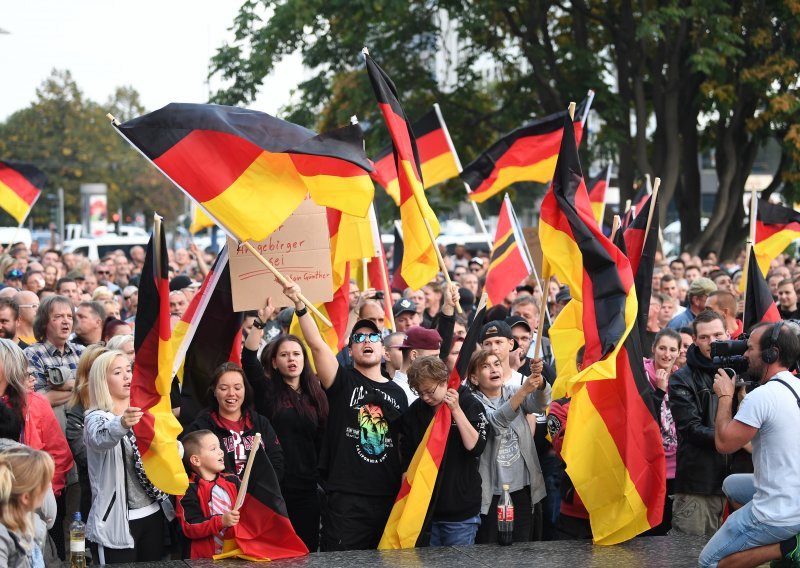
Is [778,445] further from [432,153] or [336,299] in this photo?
[432,153]

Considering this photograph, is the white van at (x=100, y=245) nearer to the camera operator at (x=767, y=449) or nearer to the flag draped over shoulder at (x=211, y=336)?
the flag draped over shoulder at (x=211, y=336)

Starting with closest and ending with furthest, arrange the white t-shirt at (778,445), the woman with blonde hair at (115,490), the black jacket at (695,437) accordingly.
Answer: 1. the white t-shirt at (778,445)
2. the woman with blonde hair at (115,490)
3. the black jacket at (695,437)

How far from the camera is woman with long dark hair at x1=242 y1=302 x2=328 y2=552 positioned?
7.65m

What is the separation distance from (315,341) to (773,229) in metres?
7.64

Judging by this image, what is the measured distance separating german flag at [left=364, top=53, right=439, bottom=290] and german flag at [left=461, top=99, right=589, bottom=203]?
311cm

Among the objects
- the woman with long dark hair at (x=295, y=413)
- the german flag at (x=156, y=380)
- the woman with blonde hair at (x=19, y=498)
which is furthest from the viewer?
the woman with long dark hair at (x=295, y=413)

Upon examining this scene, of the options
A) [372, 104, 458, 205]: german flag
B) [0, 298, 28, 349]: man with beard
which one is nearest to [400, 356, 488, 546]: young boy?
[0, 298, 28, 349]: man with beard

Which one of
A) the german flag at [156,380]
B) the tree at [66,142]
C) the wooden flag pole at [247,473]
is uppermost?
the tree at [66,142]

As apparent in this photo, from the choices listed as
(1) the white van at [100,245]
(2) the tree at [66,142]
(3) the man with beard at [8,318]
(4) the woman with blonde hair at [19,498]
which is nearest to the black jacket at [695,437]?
(4) the woman with blonde hair at [19,498]

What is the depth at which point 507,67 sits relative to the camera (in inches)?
1057

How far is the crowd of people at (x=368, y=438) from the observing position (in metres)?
6.30

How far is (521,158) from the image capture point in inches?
490

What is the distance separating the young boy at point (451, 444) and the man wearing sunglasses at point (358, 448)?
136mm

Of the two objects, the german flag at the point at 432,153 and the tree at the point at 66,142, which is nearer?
the german flag at the point at 432,153
